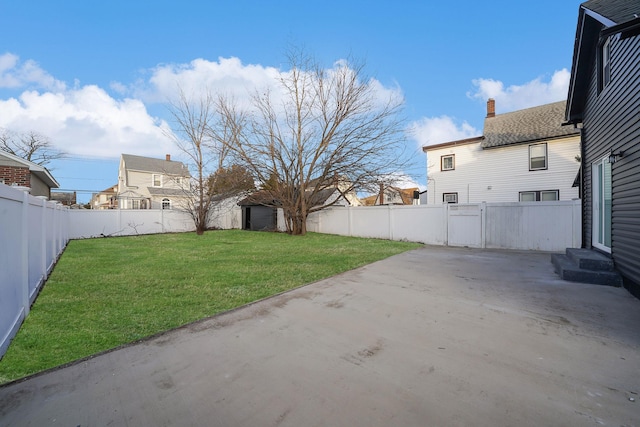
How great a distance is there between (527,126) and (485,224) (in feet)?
25.9

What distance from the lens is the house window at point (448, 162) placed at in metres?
15.9

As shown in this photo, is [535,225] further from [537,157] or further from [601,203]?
[537,157]

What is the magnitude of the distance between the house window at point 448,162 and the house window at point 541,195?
361 cm

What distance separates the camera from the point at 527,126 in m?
14.3

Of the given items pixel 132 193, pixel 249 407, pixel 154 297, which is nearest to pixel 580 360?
pixel 249 407

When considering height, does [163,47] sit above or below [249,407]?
above

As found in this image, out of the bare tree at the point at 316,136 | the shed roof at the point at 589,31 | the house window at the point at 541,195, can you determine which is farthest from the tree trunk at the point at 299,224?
the shed roof at the point at 589,31

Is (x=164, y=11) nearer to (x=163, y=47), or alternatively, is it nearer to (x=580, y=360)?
(x=163, y=47)

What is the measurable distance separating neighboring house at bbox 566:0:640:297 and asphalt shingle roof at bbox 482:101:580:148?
6.05m

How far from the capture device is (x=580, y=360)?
246 centimetres

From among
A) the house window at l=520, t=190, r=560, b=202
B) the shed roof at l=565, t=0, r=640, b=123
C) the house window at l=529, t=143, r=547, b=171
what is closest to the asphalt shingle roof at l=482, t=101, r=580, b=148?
the house window at l=529, t=143, r=547, b=171

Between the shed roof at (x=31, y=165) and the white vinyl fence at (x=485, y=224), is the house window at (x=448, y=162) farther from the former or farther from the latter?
the shed roof at (x=31, y=165)

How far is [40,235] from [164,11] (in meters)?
7.99

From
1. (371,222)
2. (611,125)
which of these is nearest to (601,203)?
(611,125)
